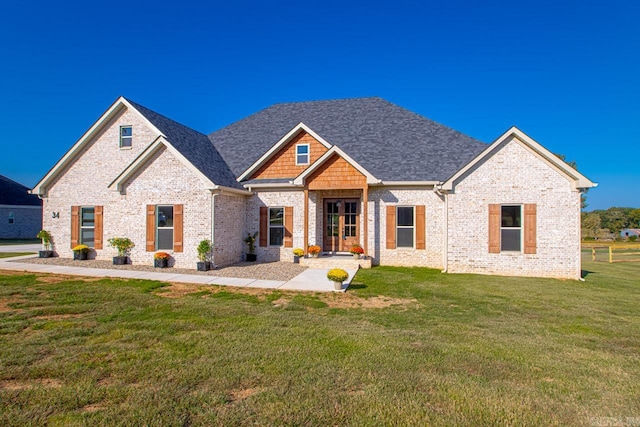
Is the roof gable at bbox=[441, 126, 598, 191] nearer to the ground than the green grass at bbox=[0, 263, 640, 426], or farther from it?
farther from it

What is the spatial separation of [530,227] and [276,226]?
35.4ft

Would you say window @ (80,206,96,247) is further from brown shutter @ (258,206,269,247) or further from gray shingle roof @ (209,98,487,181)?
brown shutter @ (258,206,269,247)

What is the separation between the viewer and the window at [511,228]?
12719 mm

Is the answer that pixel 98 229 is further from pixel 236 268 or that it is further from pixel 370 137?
pixel 370 137

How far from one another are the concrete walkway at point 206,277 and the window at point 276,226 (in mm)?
3067

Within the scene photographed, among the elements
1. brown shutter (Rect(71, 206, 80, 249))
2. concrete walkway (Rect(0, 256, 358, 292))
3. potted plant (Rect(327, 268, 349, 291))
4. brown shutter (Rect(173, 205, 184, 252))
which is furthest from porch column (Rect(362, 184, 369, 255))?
brown shutter (Rect(71, 206, 80, 249))

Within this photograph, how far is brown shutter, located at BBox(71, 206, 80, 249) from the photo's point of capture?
15.5 metres

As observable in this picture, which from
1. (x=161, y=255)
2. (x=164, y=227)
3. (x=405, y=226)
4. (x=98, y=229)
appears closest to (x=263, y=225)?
(x=164, y=227)

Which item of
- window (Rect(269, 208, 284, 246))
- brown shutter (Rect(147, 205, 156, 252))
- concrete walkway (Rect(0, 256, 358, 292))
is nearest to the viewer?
concrete walkway (Rect(0, 256, 358, 292))

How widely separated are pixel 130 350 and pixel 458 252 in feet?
38.7

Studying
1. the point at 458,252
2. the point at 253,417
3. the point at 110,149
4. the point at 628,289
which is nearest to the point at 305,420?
the point at 253,417

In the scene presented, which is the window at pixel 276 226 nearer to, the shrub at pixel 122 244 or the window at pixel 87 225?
the shrub at pixel 122 244

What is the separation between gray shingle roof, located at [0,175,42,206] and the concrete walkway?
79.3ft

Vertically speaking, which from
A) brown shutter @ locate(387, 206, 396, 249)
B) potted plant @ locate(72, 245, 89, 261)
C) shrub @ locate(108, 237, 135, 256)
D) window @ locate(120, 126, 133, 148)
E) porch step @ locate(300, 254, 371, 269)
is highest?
window @ locate(120, 126, 133, 148)
